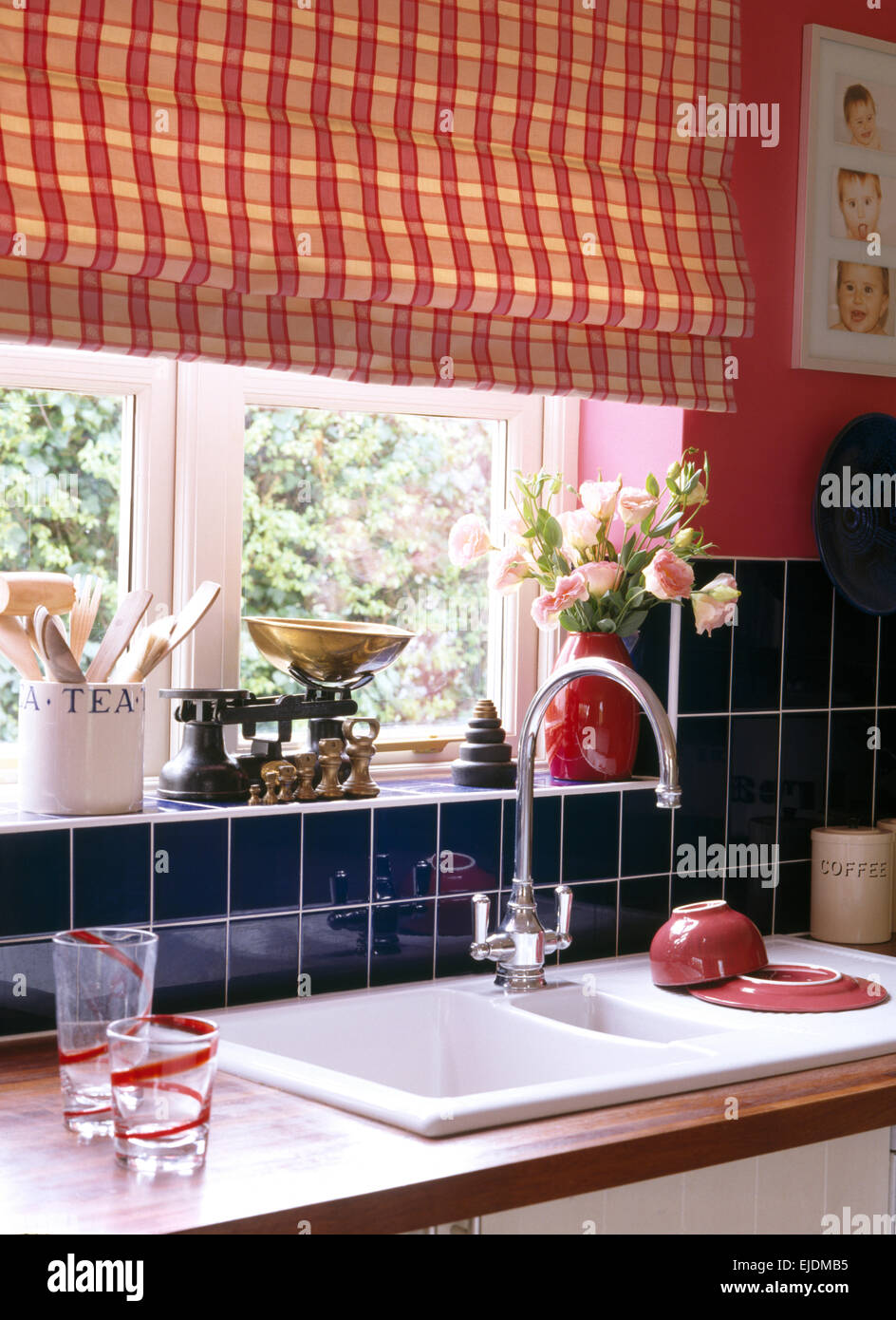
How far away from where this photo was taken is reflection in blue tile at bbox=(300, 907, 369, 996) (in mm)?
1898

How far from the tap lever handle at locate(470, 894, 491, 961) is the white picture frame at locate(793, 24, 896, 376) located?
98 centimetres

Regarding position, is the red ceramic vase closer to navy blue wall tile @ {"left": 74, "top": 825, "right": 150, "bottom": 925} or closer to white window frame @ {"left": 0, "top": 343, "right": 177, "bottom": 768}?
white window frame @ {"left": 0, "top": 343, "right": 177, "bottom": 768}

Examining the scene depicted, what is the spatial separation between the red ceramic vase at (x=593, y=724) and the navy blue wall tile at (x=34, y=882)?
760mm

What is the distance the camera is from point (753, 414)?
2332mm

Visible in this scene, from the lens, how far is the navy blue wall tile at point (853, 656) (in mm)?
2439

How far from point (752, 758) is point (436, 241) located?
2.92 ft

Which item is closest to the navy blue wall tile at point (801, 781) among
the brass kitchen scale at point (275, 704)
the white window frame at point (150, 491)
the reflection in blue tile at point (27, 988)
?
the brass kitchen scale at point (275, 704)

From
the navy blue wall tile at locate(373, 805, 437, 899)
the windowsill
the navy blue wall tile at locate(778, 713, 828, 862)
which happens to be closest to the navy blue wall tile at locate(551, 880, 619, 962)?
the windowsill

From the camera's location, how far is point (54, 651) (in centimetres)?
171

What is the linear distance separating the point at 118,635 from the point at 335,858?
38cm

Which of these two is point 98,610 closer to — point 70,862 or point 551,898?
point 70,862
